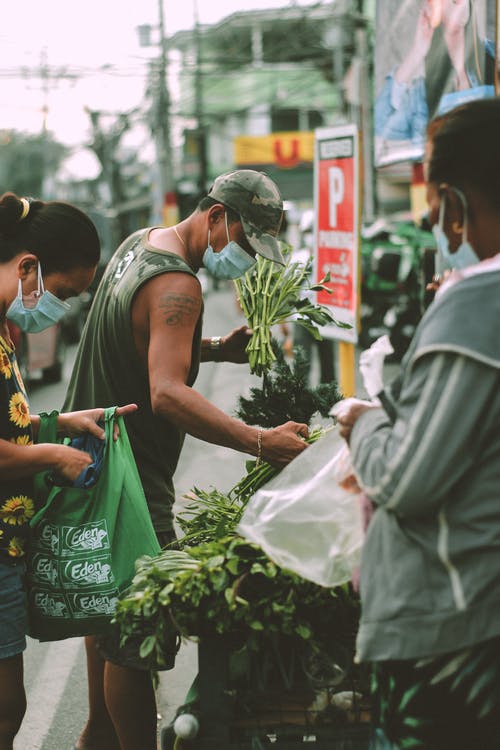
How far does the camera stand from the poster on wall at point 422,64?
4.51 meters

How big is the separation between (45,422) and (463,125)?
5.45 feet

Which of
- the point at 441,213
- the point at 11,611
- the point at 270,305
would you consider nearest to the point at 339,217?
the point at 270,305

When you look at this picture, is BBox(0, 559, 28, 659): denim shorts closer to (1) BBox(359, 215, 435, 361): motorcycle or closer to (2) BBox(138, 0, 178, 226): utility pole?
(1) BBox(359, 215, 435, 361): motorcycle

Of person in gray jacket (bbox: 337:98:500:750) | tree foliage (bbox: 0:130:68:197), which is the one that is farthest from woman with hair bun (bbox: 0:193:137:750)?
tree foliage (bbox: 0:130:68:197)

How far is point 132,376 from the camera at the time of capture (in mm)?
2996

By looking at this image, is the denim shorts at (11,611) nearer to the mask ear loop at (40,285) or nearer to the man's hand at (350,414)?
the mask ear loop at (40,285)

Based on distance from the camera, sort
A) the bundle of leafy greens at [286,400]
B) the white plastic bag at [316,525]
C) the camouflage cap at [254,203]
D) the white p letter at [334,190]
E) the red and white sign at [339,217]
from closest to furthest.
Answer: the white plastic bag at [316,525]
the bundle of leafy greens at [286,400]
the camouflage cap at [254,203]
the red and white sign at [339,217]
the white p letter at [334,190]

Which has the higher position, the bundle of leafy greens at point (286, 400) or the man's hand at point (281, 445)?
the bundle of leafy greens at point (286, 400)

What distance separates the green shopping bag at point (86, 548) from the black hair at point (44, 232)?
22.8 inches

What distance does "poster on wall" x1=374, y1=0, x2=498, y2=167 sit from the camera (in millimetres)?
4508

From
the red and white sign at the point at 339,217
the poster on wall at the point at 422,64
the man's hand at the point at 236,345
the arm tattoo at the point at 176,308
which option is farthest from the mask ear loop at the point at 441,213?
the red and white sign at the point at 339,217

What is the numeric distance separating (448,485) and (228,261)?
64.8 inches

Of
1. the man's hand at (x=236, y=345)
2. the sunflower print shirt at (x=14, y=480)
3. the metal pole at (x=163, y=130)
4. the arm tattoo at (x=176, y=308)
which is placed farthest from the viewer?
the metal pole at (x=163, y=130)

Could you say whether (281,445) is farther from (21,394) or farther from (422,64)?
(422,64)
